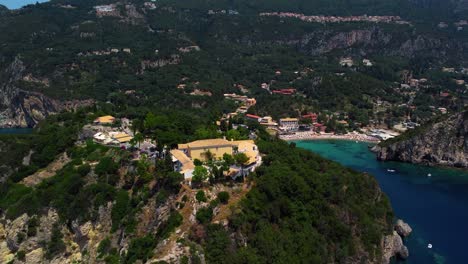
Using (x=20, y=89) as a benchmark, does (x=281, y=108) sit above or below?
below

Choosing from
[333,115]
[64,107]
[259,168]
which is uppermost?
[259,168]

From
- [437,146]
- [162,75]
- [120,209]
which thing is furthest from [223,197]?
[162,75]

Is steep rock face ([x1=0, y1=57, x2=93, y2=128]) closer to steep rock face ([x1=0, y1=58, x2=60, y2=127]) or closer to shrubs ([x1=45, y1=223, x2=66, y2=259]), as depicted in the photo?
steep rock face ([x1=0, y1=58, x2=60, y2=127])

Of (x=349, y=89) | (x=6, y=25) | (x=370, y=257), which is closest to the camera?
(x=370, y=257)

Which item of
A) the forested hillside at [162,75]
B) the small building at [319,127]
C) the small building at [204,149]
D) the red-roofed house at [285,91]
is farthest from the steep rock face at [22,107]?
the small building at [204,149]

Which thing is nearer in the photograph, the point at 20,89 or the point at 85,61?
the point at 20,89

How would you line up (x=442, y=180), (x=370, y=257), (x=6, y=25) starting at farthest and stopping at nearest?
(x=6, y=25)
(x=442, y=180)
(x=370, y=257)

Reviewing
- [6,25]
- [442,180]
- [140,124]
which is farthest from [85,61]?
[442,180]

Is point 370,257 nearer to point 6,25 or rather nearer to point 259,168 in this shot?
point 259,168
